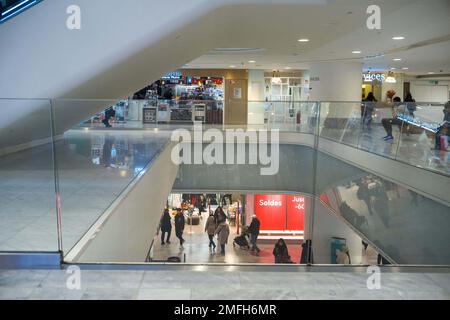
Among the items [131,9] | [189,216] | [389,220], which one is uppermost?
[131,9]

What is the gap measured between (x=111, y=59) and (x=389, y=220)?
5.47m

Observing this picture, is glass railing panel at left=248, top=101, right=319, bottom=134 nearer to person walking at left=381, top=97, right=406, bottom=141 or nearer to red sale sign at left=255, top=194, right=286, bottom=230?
person walking at left=381, top=97, right=406, bottom=141

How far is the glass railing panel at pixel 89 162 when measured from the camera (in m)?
4.65

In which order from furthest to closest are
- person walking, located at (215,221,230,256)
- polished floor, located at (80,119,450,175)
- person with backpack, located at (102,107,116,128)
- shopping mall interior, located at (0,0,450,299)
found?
person walking, located at (215,221,230,256) < person with backpack, located at (102,107,116,128) < polished floor, located at (80,119,450,175) < shopping mall interior, located at (0,0,450,299)

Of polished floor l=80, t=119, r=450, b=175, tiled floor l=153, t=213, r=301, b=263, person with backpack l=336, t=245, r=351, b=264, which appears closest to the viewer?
polished floor l=80, t=119, r=450, b=175

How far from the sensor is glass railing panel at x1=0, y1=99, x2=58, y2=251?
157 inches

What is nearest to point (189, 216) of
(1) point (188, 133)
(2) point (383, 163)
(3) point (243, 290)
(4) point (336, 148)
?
(1) point (188, 133)

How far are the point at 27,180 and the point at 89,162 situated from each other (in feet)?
4.74

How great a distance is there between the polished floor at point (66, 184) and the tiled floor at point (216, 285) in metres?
0.56

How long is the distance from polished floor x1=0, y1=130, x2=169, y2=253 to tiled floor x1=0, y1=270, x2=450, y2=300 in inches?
22.0

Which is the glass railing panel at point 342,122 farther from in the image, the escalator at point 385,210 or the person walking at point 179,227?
the person walking at point 179,227

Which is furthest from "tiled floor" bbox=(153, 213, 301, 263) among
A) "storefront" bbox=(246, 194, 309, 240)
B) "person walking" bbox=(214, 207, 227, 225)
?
"storefront" bbox=(246, 194, 309, 240)

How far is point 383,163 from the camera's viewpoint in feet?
29.0

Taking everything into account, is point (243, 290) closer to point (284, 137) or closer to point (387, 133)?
point (387, 133)
